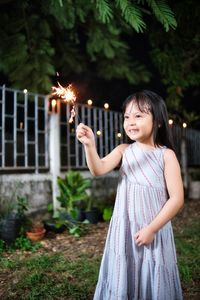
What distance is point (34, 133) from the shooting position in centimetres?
716

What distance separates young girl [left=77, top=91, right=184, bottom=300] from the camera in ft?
7.23

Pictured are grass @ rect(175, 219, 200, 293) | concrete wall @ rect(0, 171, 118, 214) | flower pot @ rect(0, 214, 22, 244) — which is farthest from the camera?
concrete wall @ rect(0, 171, 118, 214)

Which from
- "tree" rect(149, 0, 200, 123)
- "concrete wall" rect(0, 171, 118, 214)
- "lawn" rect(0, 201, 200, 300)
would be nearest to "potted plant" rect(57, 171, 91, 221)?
"concrete wall" rect(0, 171, 118, 214)

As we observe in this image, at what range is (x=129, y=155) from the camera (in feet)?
7.73

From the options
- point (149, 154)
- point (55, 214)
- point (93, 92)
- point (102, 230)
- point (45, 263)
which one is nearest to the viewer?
point (149, 154)

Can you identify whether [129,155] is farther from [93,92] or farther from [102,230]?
[93,92]

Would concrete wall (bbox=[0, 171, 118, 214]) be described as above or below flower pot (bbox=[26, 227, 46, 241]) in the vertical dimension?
above

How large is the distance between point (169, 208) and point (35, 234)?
3.72m

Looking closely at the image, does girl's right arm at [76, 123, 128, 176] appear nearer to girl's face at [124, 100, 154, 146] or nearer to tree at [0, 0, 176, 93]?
girl's face at [124, 100, 154, 146]

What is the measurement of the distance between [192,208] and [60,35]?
5.47 meters

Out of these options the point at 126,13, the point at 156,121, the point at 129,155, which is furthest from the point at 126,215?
the point at 126,13

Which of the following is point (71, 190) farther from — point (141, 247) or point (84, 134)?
point (84, 134)

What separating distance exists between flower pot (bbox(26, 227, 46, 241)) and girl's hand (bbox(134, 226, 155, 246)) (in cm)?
361

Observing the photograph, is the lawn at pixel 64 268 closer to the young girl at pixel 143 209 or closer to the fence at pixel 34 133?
the young girl at pixel 143 209
